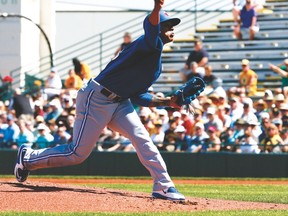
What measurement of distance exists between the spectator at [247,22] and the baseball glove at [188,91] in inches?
467

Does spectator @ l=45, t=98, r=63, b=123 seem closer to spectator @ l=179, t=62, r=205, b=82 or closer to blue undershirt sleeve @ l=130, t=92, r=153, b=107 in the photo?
spectator @ l=179, t=62, r=205, b=82

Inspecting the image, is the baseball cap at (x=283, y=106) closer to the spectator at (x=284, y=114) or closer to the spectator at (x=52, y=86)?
the spectator at (x=284, y=114)

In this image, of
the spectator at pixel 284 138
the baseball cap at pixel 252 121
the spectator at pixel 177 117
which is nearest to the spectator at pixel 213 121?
the spectator at pixel 177 117

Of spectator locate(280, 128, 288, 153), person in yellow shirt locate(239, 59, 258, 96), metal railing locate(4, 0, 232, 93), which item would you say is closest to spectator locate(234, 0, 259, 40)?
person in yellow shirt locate(239, 59, 258, 96)

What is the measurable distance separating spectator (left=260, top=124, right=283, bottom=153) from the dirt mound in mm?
7180

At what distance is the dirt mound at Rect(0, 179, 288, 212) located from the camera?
31.4ft

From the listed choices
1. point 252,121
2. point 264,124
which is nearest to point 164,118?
point 252,121

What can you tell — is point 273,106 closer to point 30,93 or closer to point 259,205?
point 30,93

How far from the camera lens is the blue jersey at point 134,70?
10.0 meters

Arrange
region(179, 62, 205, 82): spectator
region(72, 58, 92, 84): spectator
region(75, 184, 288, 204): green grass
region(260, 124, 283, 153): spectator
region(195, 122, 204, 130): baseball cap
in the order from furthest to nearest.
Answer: region(72, 58, 92, 84): spectator
region(179, 62, 205, 82): spectator
region(195, 122, 204, 130): baseball cap
region(260, 124, 283, 153): spectator
region(75, 184, 288, 204): green grass

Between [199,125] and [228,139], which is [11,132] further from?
[228,139]

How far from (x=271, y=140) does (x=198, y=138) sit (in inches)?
56.5

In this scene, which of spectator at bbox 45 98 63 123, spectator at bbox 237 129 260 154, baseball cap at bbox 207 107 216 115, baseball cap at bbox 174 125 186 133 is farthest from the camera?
spectator at bbox 45 98 63 123

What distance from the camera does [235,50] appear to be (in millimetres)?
23984
